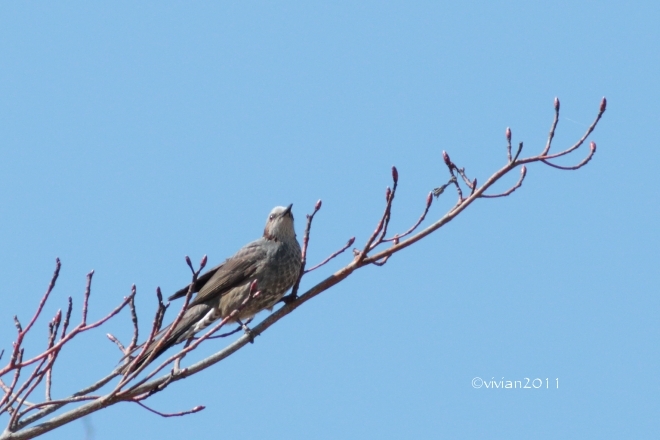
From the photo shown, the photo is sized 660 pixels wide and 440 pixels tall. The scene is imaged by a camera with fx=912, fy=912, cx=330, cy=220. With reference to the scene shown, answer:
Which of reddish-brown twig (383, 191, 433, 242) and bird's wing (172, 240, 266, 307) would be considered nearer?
reddish-brown twig (383, 191, 433, 242)

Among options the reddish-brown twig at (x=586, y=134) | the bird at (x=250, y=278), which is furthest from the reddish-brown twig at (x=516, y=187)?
the bird at (x=250, y=278)

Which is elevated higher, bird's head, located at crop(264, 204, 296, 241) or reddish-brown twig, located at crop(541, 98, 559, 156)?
bird's head, located at crop(264, 204, 296, 241)

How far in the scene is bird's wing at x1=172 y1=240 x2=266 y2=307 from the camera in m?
7.11

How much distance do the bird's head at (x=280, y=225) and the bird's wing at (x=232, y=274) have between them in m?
0.21

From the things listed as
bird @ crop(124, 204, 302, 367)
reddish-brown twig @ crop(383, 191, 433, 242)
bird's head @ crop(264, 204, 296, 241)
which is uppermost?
bird's head @ crop(264, 204, 296, 241)

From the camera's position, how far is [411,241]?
14.8ft

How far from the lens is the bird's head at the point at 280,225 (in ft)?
24.5

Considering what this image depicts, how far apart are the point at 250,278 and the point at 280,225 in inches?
25.9

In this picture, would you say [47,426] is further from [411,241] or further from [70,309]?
[411,241]

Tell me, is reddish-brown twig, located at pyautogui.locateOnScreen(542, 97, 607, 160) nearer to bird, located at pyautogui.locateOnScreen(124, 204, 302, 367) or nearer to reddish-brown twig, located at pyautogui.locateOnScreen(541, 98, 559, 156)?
reddish-brown twig, located at pyautogui.locateOnScreen(541, 98, 559, 156)

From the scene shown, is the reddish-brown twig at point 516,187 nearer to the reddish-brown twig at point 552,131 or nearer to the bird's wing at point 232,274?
the reddish-brown twig at point 552,131

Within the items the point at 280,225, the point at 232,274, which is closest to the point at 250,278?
the point at 232,274

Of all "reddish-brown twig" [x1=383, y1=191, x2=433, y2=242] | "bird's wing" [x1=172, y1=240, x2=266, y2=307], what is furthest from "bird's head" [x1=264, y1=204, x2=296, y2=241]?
"reddish-brown twig" [x1=383, y1=191, x2=433, y2=242]

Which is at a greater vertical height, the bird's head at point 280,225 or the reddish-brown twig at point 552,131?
the bird's head at point 280,225
